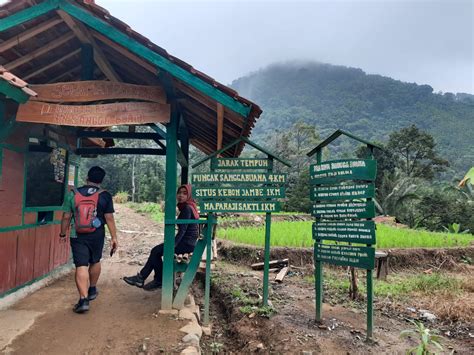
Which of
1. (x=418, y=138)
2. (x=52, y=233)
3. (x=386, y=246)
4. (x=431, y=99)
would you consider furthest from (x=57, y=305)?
(x=431, y=99)

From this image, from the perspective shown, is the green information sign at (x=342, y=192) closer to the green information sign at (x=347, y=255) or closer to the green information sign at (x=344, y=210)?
the green information sign at (x=344, y=210)

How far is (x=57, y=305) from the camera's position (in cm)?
468

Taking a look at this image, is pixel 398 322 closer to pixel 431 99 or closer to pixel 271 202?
pixel 271 202

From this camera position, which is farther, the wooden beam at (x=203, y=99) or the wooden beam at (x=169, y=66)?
the wooden beam at (x=203, y=99)

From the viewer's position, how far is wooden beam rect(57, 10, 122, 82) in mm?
4139

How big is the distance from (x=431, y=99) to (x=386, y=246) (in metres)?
84.4

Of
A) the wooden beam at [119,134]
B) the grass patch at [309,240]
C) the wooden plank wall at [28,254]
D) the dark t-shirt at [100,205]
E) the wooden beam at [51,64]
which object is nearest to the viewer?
the dark t-shirt at [100,205]

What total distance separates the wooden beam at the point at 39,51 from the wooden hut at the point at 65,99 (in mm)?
11

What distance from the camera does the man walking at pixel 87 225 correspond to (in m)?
4.35

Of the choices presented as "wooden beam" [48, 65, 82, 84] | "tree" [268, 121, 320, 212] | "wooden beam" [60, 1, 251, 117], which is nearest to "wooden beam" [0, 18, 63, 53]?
"wooden beam" [60, 1, 251, 117]

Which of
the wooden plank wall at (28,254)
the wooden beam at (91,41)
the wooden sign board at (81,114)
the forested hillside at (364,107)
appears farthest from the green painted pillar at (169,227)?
the forested hillside at (364,107)

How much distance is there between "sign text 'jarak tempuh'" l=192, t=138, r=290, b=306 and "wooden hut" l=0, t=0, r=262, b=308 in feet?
1.32

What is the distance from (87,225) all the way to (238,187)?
1.91 metres

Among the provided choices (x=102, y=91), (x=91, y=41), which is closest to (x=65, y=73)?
(x=91, y=41)
